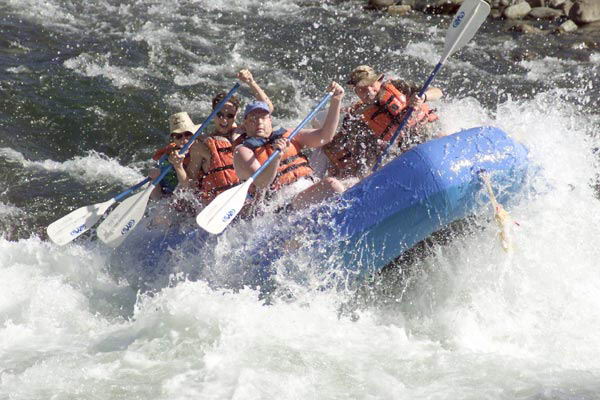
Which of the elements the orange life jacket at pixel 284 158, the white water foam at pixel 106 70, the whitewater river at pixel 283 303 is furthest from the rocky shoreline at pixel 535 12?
the orange life jacket at pixel 284 158

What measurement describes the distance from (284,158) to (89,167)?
2.94m

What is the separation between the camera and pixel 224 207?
17.1ft

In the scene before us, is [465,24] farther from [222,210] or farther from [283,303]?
[283,303]

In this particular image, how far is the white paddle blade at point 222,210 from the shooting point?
518cm

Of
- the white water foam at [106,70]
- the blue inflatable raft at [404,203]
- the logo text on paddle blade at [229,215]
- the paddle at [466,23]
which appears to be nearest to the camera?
the blue inflatable raft at [404,203]

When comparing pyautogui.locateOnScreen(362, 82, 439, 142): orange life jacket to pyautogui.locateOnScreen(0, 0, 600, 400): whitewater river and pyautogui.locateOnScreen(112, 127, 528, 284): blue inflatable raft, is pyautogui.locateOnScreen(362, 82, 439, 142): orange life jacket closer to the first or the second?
pyautogui.locateOnScreen(0, 0, 600, 400): whitewater river

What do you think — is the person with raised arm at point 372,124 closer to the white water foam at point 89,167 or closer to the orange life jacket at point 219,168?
the orange life jacket at point 219,168

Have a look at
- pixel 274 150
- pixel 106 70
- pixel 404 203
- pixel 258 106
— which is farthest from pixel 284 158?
pixel 106 70

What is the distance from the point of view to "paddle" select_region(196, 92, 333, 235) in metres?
5.18

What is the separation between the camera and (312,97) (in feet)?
30.1

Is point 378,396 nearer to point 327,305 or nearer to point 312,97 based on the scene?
point 327,305

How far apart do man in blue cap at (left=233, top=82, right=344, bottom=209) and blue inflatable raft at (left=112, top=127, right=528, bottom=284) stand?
0.15m

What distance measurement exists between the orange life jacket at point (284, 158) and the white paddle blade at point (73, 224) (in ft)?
3.97

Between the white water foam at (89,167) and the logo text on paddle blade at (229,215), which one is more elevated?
the logo text on paddle blade at (229,215)
